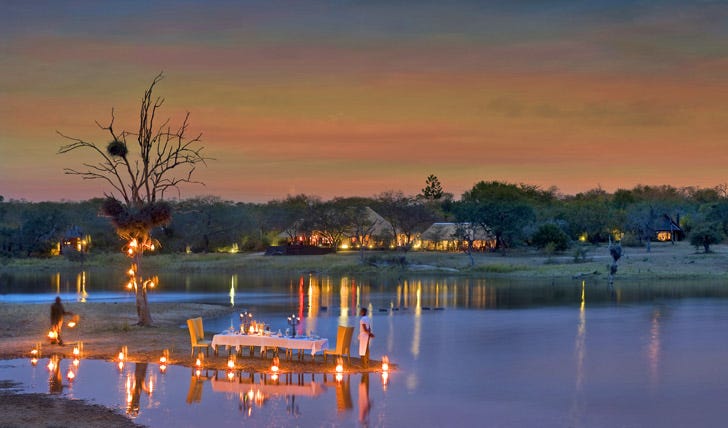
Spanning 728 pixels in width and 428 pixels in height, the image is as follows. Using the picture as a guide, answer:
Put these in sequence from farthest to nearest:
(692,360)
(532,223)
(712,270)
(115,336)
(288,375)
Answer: (532,223), (712,270), (115,336), (692,360), (288,375)

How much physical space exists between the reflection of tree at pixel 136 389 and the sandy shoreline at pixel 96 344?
565 mm

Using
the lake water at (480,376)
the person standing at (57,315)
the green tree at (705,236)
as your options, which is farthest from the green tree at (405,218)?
the person standing at (57,315)

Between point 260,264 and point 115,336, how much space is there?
76.6m

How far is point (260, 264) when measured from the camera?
112 meters

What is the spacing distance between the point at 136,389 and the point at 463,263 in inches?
3242

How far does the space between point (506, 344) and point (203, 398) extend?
16.6 m

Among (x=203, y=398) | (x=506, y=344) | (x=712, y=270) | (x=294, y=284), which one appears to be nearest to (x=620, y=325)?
(x=506, y=344)

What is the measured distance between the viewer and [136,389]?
947 inches

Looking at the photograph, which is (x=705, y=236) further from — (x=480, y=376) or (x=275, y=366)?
(x=275, y=366)

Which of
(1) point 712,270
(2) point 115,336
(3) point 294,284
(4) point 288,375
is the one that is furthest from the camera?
(1) point 712,270

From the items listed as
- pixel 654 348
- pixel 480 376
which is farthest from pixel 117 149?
pixel 654 348

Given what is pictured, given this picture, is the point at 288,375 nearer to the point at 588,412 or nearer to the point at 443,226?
the point at 588,412

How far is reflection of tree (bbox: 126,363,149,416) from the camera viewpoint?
847 inches

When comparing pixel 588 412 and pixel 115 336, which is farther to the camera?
pixel 115 336
